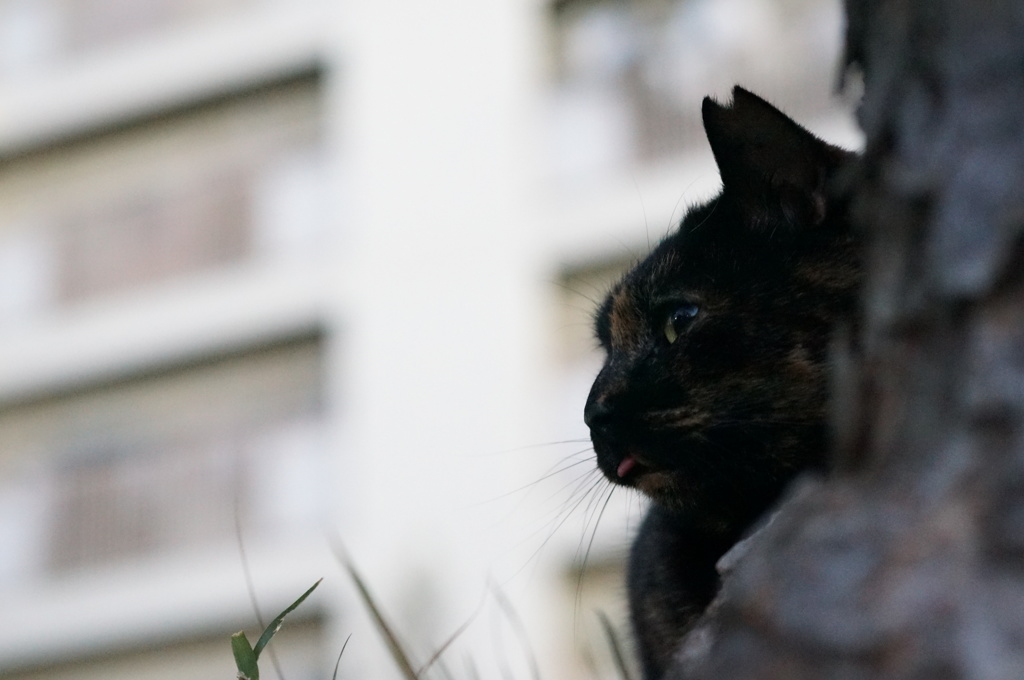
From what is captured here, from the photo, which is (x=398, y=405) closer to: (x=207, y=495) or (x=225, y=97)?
(x=207, y=495)

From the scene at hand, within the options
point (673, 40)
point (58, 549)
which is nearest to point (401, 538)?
point (58, 549)

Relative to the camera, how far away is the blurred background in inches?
170

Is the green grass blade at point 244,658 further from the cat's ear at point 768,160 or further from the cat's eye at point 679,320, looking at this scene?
the cat's ear at point 768,160

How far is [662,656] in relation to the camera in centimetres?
85

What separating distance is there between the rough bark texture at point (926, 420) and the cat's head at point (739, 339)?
279 millimetres

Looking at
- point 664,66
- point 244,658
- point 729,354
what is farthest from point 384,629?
point 664,66

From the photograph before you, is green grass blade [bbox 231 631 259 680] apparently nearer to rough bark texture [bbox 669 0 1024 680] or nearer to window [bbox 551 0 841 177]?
rough bark texture [bbox 669 0 1024 680]

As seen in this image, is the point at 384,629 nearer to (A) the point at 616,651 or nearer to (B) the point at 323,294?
(A) the point at 616,651

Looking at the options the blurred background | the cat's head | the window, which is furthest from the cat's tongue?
the window

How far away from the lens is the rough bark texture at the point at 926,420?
14.6 inches

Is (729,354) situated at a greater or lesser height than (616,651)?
greater

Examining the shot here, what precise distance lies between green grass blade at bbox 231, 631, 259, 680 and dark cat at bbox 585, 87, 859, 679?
292mm

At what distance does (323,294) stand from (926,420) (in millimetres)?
4629

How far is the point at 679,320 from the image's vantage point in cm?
79
